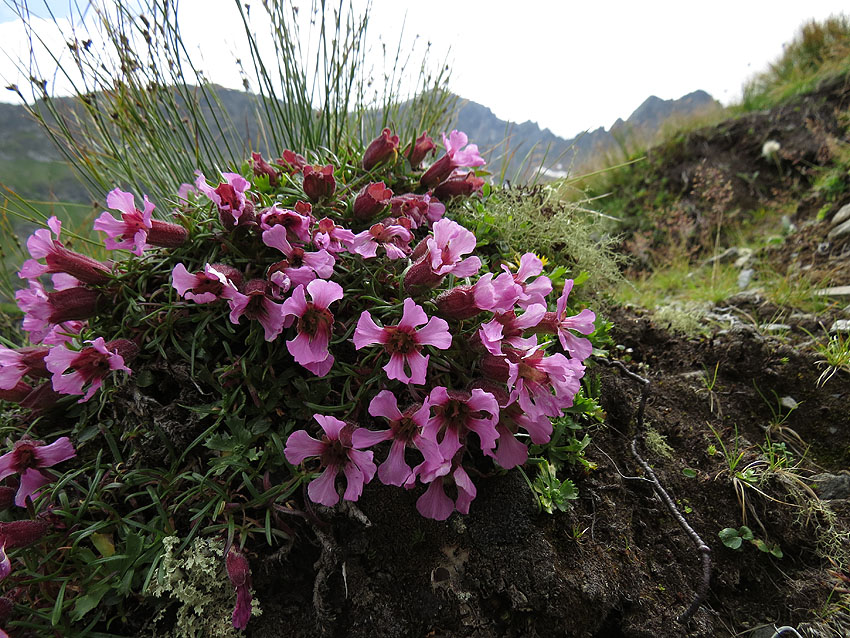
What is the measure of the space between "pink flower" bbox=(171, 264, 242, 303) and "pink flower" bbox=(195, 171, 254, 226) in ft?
0.50

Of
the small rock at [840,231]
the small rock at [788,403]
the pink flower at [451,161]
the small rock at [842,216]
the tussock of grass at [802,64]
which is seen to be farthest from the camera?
the tussock of grass at [802,64]

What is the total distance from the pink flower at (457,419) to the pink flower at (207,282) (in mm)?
577

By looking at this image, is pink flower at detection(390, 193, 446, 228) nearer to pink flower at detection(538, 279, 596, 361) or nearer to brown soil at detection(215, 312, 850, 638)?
pink flower at detection(538, 279, 596, 361)

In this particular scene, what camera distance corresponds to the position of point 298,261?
1266 millimetres

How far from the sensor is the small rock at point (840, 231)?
3040 millimetres

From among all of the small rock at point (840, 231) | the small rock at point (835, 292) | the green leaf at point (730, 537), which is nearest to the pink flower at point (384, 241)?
Answer: the green leaf at point (730, 537)

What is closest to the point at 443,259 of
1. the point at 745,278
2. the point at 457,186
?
the point at 457,186

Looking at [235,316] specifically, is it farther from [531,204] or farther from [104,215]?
[531,204]

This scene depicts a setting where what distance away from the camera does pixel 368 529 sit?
112 cm

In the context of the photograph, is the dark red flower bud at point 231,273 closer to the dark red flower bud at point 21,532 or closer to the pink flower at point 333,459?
the pink flower at point 333,459

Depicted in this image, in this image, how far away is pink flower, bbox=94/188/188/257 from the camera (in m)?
1.24

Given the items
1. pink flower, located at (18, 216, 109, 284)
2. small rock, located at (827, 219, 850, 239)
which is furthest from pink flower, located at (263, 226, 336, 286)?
small rock, located at (827, 219, 850, 239)

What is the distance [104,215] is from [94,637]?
1.02m

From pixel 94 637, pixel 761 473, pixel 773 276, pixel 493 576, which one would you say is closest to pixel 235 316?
pixel 94 637
